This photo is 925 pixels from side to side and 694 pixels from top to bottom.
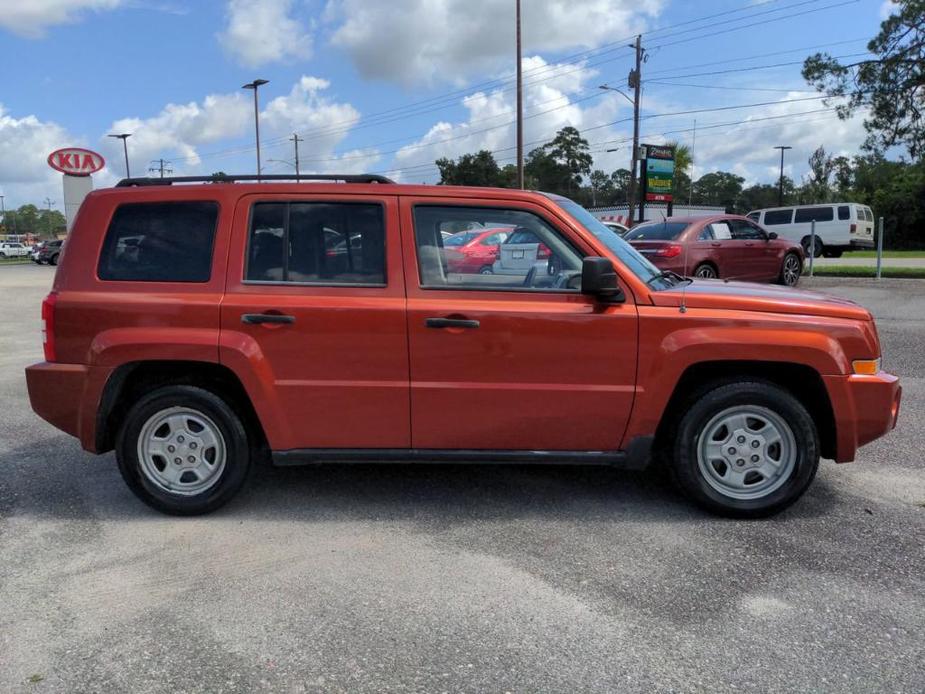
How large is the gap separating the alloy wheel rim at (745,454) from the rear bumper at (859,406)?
301 millimetres

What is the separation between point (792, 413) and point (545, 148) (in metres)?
81.0

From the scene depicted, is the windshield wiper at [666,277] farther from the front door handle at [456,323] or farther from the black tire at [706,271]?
the black tire at [706,271]

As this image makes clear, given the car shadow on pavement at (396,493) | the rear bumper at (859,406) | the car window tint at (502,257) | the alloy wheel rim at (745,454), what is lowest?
the car shadow on pavement at (396,493)

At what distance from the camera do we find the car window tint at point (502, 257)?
4.09m

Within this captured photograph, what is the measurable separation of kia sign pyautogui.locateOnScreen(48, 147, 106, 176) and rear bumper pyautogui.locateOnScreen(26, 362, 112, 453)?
38.5 feet

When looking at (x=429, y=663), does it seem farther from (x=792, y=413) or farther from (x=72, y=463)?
(x=72, y=463)

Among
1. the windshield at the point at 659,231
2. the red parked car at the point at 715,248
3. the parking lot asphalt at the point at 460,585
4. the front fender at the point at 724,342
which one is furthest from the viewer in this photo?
the windshield at the point at 659,231

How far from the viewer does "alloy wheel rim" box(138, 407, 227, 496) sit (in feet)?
13.8

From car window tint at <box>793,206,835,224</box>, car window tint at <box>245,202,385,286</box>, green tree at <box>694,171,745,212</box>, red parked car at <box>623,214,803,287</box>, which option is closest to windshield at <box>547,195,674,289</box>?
car window tint at <box>245,202,385,286</box>

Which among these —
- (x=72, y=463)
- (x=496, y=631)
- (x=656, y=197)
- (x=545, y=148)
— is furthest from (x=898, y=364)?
(x=545, y=148)

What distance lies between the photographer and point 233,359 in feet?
13.2

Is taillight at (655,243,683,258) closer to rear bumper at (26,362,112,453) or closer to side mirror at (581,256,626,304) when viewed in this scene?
side mirror at (581,256,626,304)

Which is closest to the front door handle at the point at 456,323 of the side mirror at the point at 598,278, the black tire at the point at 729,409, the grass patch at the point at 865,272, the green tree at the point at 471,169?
the side mirror at the point at 598,278

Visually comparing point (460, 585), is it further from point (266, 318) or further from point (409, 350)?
point (266, 318)
